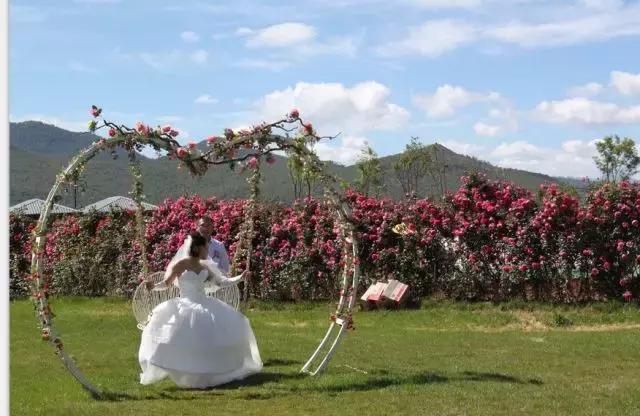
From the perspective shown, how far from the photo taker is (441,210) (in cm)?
1900

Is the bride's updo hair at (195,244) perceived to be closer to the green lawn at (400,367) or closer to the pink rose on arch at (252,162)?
the pink rose on arch at (252,162)

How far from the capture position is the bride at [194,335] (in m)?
10.3

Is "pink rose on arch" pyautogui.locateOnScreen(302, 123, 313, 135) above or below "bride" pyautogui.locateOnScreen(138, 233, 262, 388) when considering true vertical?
above

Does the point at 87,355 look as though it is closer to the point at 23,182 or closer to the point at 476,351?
the point at 476,351

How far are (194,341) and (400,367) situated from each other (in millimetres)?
2876

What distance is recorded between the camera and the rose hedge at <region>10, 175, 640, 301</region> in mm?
17422

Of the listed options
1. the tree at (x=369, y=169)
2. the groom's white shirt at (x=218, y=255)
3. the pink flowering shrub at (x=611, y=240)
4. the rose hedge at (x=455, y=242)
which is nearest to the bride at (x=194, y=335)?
the groom's white shirt at (x=218, y=255)

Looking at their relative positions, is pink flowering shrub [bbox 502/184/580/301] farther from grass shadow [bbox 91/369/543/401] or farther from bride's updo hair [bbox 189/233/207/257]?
bride's updo hair [bbox 189/233/207/257]

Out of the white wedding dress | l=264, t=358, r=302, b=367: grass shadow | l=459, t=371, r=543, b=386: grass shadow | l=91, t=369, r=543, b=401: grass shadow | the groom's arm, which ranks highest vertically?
the groom's arm

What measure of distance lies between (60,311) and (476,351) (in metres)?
11.9

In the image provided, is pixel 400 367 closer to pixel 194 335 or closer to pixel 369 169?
pixel 194 335

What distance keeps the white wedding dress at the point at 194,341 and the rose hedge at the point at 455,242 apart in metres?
7.73

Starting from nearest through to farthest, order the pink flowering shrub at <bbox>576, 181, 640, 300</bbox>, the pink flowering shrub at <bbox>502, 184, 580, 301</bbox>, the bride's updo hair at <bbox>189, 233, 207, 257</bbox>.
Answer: the bride's updo hair at <bbox>189, 233, 207, 257</bbox> → the pink flowering shrub at <bbox>576, 181, 640, 300</bbox> → the pink flowering shrub at <bbox>502, 184, 580, 301</bbox>

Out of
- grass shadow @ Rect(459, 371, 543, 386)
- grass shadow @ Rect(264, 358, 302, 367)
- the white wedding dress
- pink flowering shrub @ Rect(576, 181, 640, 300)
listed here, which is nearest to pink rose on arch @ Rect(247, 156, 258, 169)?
the white wedding dress
